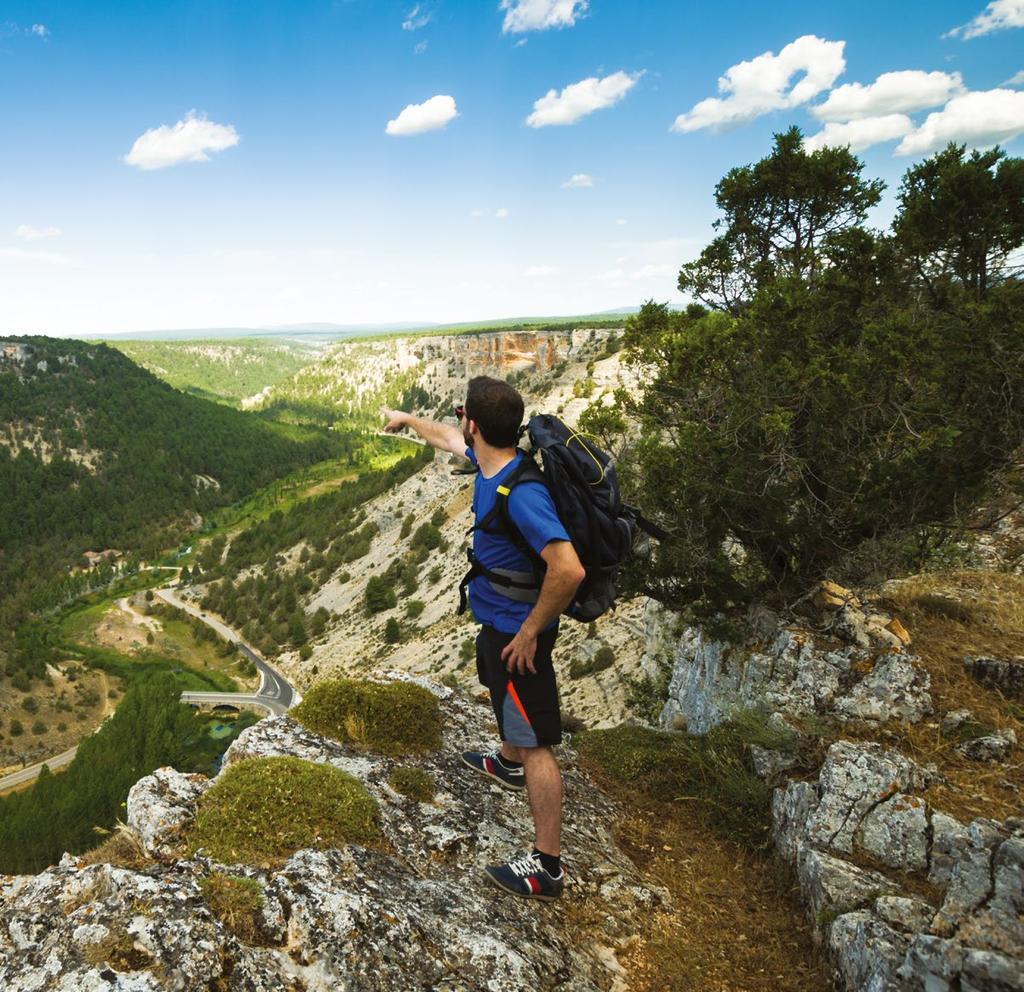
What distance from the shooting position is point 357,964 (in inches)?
138

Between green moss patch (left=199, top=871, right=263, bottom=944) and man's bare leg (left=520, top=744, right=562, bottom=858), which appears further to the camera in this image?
man's bare leg (left=520, top=744, right=562, bottom=858)

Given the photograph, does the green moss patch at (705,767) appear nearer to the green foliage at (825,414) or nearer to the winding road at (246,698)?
the green foliage at (825,414)

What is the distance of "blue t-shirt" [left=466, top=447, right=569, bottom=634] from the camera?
4047 millimetres

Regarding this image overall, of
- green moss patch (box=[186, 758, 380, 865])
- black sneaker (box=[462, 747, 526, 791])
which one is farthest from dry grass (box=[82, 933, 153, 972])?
black sneaker (box=[462, 747, 526, 791])

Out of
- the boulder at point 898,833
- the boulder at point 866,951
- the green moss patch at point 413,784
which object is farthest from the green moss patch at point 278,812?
the boulder at point 898,833

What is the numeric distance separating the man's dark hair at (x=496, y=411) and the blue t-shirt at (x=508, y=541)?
0.70 ft

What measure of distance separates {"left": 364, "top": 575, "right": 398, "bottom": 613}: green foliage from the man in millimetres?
59104

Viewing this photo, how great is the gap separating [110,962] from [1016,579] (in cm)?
1222

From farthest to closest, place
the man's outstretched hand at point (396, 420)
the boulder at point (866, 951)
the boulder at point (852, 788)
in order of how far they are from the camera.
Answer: the man's outstretched hand at point (396, 420) → the boulder at point (852, 788) → the boulder at point (866, 951)

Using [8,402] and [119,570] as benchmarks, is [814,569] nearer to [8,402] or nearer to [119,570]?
[119,570]

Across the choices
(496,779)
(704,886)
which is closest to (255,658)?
(496,779)

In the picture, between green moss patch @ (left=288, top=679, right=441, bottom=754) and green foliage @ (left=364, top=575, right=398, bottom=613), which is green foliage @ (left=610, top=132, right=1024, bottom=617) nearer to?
green moss patch @ (left=288, top=679, right=441, bottom=754)

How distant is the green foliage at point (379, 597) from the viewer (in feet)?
205

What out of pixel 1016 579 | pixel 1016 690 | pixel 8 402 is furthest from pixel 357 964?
pixel 8 402
